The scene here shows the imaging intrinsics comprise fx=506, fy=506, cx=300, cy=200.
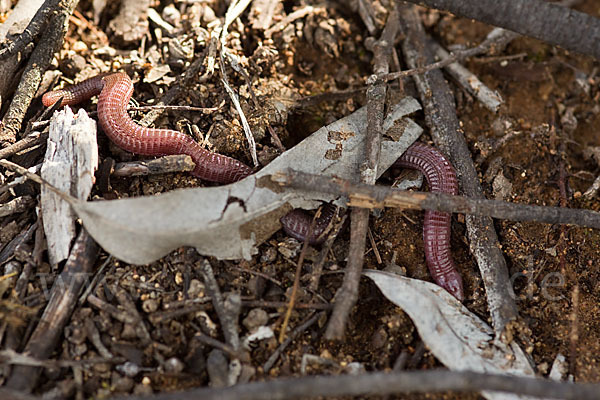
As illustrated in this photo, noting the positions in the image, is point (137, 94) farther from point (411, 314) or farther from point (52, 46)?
point (411, 314)

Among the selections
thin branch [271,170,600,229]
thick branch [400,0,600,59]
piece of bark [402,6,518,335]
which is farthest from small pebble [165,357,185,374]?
thick branch [400,0,600,59]

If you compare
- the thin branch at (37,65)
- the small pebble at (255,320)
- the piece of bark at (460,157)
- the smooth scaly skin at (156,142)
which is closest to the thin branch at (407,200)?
the smooth scaly skin at (156,142)

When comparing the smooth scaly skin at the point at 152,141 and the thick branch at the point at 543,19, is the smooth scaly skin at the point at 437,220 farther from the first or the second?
the smooth scaly skin at the point at 152,141

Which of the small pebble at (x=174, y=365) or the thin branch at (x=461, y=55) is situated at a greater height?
the thin branch at (x=461, y=55)

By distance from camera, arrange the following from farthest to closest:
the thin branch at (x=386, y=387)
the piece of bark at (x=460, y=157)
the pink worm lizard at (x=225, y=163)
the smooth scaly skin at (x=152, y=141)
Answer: the smooth scaly skin at (x=152, y=141) → the pink worm lizard at (x=225, y=163) → the piece of bark at (x=460, y=157) → the thin branch at (x=386, y=387)

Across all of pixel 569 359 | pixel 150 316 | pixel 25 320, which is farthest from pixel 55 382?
pixel 569 359
